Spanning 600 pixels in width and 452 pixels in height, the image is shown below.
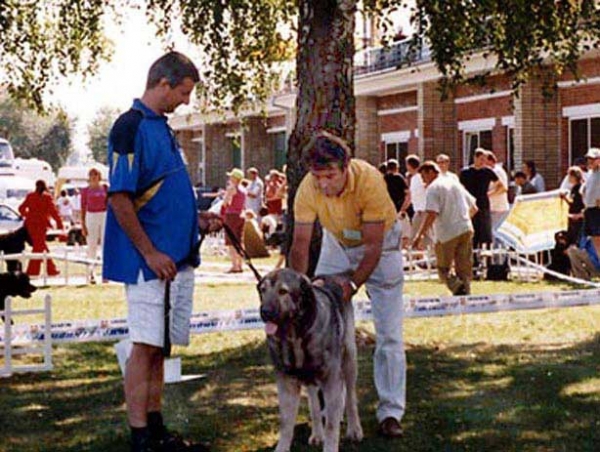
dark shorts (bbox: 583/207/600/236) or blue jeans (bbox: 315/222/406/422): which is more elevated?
dark shorts (bbox: 583/207/600/236)

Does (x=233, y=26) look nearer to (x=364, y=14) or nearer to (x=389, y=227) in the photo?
(x=364, y=14)

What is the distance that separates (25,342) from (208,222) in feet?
13.5

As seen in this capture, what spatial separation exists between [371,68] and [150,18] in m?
23.2

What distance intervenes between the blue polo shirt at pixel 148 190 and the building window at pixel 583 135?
2305cm

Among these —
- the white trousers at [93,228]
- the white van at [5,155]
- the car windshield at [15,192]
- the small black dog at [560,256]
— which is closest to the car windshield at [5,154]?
the white van at [5,155]

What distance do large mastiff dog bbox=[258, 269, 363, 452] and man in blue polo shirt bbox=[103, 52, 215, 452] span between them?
1.86 feet

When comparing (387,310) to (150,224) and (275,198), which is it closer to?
(150,224)

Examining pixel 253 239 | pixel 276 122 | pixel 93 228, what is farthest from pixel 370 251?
pixel 276 122

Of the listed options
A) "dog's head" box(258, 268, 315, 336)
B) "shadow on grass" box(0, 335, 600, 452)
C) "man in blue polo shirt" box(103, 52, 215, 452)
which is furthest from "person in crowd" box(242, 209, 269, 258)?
"dog's head" box(258, 268, 315, 336)

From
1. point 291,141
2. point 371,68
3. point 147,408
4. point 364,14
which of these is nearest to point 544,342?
point 291,141

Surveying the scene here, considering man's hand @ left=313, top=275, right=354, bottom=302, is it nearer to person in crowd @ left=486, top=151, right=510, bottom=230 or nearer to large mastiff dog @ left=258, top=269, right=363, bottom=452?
large mastiff dog @ left=258, top=269, right=363, bottom=452

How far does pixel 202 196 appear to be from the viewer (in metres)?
39.2

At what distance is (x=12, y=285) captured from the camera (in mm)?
10641

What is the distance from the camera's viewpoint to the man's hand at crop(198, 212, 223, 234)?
6.63 meters
